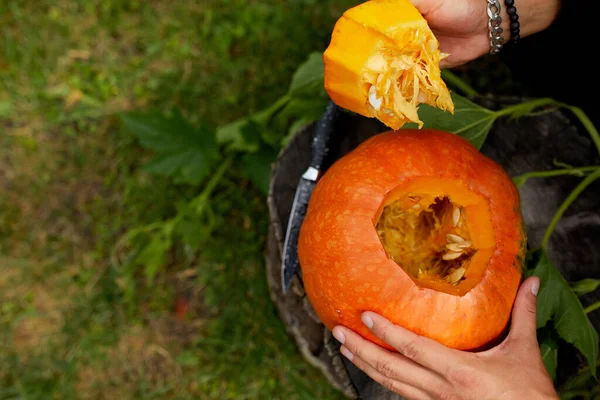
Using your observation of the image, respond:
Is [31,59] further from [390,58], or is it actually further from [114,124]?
[390,58]

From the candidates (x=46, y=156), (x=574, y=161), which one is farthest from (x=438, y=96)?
(x=46, y=156)

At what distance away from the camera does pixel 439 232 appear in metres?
1.49

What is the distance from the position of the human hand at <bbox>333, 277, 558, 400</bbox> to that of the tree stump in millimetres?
366

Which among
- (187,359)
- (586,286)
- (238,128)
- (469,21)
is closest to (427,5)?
(469,21)

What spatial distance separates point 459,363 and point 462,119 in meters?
0.71

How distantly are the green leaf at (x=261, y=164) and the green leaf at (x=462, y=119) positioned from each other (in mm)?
730

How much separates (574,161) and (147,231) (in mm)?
1765

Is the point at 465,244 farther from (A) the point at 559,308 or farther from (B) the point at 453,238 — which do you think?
(A) the point at 559,308

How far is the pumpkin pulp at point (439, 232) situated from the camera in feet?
4.29

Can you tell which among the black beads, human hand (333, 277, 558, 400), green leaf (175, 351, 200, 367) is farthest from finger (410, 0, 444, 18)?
green leaf (175, 351, 200, 367)

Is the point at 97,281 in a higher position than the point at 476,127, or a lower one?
lower

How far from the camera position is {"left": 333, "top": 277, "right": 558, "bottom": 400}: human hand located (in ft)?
4.02

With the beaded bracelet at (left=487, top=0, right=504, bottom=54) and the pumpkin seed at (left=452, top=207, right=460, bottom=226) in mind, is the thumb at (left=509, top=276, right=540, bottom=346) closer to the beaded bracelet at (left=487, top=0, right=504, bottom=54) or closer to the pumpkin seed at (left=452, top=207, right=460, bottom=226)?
the pumpkin seed at (left=452, top=207, right=460, bottom=226)

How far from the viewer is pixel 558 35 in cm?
161
